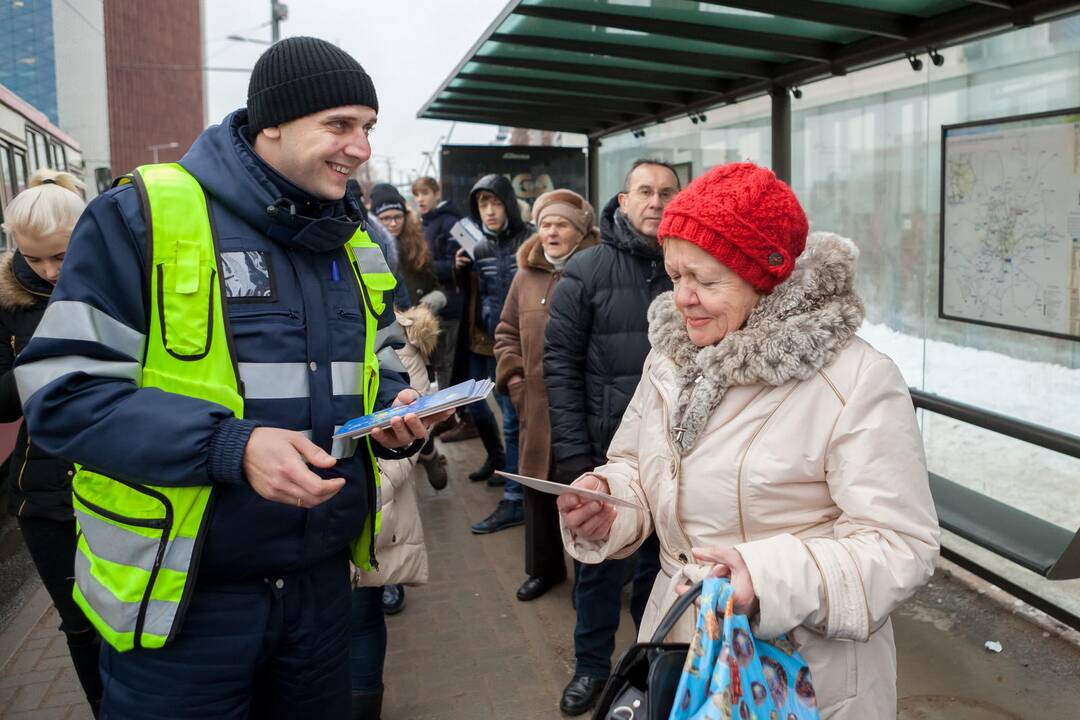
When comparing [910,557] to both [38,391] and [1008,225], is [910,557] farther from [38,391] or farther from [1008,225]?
[1008,225]

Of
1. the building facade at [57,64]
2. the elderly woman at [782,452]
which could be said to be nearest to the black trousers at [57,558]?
the elderly woman at [782,452]

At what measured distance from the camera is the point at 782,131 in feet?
17.6

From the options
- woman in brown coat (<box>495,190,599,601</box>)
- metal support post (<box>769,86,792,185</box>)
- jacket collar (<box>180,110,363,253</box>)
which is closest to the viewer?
jacket collar (<box>180,110,363,253</box>)

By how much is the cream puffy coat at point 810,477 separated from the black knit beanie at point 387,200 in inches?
181

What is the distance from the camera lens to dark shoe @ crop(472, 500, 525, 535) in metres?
5.59

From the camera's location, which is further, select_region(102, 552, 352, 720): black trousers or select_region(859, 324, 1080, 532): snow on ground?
select_region(859, 324, 1080, 532): snow on ground

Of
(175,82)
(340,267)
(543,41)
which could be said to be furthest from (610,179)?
(175,82)

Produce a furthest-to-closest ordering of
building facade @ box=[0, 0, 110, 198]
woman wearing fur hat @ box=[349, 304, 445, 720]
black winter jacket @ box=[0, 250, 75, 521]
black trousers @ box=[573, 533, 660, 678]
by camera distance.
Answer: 1. building facade @ box=[0, 0, 110, 198]
2. black trousers @ box=[573, 533, 660, 678]
3. woman wearing fur hat @ box=[349, 304, 445, 720]
4. black winter jacket @ box=[0, 250, 75, 521]

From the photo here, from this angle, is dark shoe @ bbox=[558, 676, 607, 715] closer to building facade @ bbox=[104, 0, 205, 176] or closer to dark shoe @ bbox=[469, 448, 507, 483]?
dark shoe @ bbox=[469, 448, 507, 483]

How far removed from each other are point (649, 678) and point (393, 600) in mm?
3177

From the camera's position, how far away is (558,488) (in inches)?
66.6

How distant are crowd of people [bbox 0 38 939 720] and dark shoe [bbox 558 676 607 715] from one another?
4.68ft

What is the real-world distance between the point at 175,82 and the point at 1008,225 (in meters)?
70.6

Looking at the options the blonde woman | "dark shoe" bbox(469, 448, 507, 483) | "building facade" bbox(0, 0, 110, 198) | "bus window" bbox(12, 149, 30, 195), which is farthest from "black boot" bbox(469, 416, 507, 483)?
"building facade" bbox(0, 0, 110, 198)
